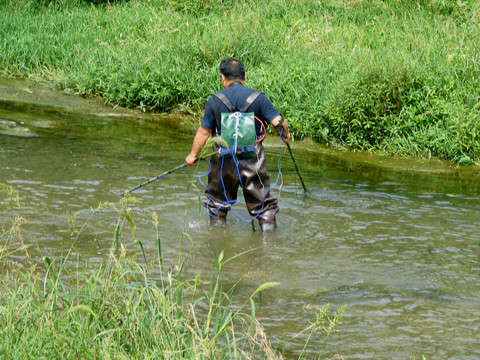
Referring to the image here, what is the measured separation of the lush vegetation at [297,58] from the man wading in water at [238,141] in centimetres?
372

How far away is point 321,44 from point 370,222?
5.65 m

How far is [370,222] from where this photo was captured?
7.60m

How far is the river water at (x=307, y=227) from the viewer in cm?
514

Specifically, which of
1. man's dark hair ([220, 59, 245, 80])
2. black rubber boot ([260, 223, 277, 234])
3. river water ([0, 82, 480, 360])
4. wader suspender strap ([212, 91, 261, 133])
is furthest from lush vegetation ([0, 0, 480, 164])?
wader suspender strap ([212, 91, 261, 133])

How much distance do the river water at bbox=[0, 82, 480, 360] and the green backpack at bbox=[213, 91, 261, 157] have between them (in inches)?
35.9

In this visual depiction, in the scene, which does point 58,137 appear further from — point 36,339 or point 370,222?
point 36,339

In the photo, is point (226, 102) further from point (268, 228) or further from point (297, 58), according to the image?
point (297, 58)

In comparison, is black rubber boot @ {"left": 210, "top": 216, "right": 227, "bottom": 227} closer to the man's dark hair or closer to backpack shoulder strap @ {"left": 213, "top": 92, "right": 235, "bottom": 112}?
backpack shoulder strap @ {"left": 213, "top": 92, "right": 235, "bottom": 112}

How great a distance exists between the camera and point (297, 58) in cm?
1217

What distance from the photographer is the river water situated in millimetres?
5141

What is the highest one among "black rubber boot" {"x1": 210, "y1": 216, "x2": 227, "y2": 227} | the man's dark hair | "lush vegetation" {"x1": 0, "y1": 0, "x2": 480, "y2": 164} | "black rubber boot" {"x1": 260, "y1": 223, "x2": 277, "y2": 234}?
the man's dark hair

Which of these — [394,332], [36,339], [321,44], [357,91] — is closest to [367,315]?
[394,332]

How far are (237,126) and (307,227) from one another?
1.43 metres

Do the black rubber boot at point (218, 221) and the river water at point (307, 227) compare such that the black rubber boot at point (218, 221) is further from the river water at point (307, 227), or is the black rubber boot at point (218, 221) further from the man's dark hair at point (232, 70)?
the man's dark hair at point (232, 70)
